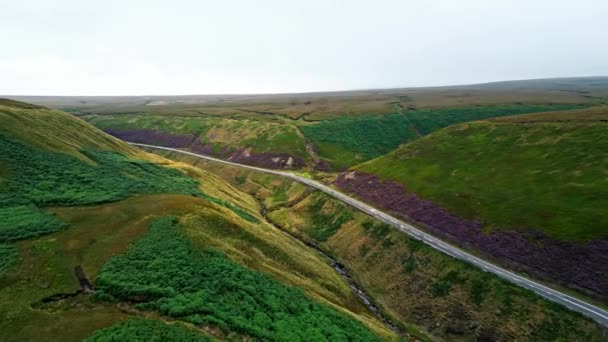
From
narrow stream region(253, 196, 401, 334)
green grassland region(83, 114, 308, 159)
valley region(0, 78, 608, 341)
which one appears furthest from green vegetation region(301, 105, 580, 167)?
narrow stream region(253, 196, 401, 334)

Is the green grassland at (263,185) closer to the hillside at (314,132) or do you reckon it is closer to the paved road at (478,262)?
the paved road at (478,262)

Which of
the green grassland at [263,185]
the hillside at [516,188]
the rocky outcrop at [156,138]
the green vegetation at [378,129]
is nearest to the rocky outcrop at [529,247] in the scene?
the hillside at [516,188]

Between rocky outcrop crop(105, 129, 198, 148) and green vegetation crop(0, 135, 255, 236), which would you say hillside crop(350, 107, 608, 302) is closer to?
green vegetation crop(0, 135, 255, 236)

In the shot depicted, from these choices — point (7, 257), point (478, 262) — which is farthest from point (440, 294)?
point (7, 257)

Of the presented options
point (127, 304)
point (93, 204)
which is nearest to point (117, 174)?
point (93, 204)

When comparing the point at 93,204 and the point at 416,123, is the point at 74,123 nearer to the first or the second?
the point at 93,204
